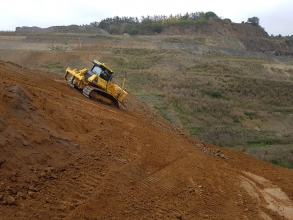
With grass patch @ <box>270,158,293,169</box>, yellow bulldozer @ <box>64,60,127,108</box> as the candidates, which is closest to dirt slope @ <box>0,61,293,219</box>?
grass patch @ <box>270,158,293,169</box>

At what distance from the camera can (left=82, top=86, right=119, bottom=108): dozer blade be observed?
17.7m

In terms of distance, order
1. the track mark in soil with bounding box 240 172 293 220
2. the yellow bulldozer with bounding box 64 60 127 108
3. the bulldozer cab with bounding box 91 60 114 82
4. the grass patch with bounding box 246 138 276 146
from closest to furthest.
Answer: the track mark in soil with bounding box 240 172 293 220, the yellow bulldozer with bounding box 64 60 127 108, the bulldozer cab with bounding box 91 60 114 82, the grass patch with bounding box 246 138 276 146

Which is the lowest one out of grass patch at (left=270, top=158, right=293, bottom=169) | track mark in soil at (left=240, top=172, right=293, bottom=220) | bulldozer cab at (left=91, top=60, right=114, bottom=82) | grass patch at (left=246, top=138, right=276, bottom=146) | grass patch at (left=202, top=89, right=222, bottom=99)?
grass patch at (left=270, top=158, right=293, bottom=169)

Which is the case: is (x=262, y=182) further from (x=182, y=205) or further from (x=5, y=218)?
(x=5, y=218)

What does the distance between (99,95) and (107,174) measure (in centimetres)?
916

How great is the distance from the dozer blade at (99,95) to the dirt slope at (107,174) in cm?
296

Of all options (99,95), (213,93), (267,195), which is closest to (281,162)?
(267,195)

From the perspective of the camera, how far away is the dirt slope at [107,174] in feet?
25.3

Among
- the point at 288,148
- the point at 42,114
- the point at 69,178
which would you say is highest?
the point at 42,114

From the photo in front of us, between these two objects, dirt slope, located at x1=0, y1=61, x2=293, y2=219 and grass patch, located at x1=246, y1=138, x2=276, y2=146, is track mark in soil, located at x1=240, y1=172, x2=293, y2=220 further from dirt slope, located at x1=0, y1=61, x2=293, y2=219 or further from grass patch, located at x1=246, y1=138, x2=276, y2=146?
grass patch, located at x1=246, y1=138, x2=276, y2=146

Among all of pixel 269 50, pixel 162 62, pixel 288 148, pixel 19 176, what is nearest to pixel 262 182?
pixel 288 148

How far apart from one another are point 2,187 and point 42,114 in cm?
359

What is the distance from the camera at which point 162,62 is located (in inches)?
1812

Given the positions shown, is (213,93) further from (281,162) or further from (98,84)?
(98,84)
